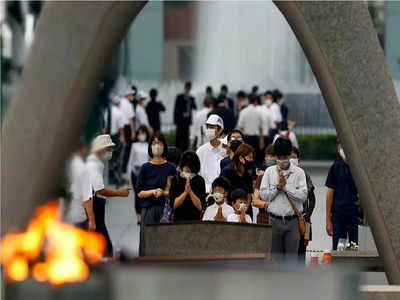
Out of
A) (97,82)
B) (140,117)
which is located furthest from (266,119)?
(97,82)

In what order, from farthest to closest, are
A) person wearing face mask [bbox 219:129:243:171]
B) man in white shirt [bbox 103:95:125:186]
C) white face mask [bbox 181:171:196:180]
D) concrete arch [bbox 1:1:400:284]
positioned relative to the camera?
1. man in white shirt [bbox 103:95:125:186]
2. person wearing face mask [bbox 219:129:243:171]
3. white face mask [bbox 181:171:196:180]
4. concrete arch [bbox 1:1:400:284]

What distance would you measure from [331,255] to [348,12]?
385cm

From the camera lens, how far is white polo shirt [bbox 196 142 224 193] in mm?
13102

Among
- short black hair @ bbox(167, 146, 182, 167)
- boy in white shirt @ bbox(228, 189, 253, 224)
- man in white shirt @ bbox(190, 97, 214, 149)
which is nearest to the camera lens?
boy in white shirt @ bbox(228, 189, 253, 224)

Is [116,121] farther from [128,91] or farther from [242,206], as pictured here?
[242,206]

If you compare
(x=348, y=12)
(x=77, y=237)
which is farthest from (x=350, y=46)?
(x=77, y=237)

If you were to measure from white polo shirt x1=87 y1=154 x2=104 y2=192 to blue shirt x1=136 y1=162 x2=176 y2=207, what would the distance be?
1.11m

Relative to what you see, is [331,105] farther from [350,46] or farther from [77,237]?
[77,237]

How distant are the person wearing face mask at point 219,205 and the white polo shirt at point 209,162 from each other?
5.59ft

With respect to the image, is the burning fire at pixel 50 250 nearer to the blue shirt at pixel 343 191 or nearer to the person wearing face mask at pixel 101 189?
the person wearing face mask at pixel 101 189

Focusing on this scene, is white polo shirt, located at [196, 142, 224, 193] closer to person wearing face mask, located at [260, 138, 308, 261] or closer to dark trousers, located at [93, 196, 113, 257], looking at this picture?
dark trousers, located at [93, 196, 113, 257]

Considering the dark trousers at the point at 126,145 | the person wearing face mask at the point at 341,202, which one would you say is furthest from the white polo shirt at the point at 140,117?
the person wearing face mask at the point at 341,202

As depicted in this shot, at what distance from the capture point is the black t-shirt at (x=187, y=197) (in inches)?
456

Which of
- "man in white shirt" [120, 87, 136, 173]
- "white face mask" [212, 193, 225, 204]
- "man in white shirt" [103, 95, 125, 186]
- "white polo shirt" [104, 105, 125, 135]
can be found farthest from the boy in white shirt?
"white polo shirt" [104, 105, 125, 135]
